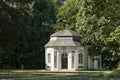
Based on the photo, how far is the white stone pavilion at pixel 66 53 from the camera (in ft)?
192

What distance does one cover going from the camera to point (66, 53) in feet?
193

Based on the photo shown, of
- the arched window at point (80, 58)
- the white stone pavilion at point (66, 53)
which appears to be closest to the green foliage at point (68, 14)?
the white stone pavilion at point (66, 53)

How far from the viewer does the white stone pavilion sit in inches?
2304

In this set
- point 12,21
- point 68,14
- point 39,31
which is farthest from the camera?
point 39,31

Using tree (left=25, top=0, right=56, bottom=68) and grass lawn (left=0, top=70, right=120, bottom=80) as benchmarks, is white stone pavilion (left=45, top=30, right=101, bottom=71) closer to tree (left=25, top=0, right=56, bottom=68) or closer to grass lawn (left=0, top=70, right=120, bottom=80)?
tree (left=25, top=0, right=56, bottom=68)

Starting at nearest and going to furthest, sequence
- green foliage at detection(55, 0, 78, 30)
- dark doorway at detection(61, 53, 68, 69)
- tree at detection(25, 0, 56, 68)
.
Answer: dark doorway at detection(61, 53, 68, 69) < green foliage at detection(55, 0, 78, 30) < tree at detection(25, 0, 56, 68)

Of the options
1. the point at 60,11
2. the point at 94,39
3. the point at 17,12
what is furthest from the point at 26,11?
the point at 60,11

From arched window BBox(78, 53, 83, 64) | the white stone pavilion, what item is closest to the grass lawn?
the white stone pavilion

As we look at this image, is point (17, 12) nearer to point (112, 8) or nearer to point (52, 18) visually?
point (112, 8)

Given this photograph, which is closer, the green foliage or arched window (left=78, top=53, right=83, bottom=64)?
arched window (left=78, top=53, right=83, bottom=64)

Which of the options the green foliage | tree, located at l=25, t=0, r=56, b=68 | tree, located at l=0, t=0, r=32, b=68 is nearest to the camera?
tree, located at l=0, t=0, r=32, b=68

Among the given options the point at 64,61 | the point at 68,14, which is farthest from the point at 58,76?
the point at 68,14

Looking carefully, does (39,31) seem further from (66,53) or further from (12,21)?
(12,21)

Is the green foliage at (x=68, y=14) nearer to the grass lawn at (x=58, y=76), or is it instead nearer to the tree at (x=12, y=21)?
the tree at (x=12, y=21)
